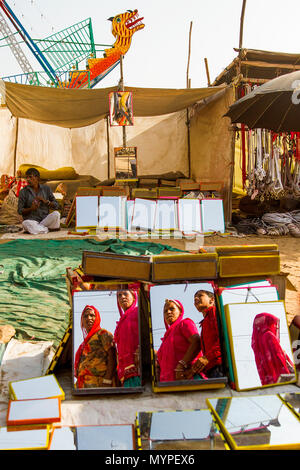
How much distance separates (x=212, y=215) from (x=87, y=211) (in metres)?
2.22

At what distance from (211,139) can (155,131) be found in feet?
9.19

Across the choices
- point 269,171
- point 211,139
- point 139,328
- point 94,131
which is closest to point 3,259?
point 139,328

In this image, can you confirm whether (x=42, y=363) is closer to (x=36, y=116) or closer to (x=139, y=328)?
(x=139, y=328)

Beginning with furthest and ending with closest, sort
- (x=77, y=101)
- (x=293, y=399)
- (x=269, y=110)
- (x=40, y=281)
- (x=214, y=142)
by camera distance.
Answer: (x=214, y=142)
(x=77, y=101)
(x=269, y=110)
(x=40, y=281)
(x=293, y=399)

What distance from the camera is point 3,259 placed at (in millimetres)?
4758

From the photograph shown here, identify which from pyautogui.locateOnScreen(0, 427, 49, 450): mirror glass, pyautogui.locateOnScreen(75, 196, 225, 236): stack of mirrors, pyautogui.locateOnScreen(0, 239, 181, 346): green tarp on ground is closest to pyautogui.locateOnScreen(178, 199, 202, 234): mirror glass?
pyautogui.locateOnScreen(75, 196, 225, 236): stack of mirrors

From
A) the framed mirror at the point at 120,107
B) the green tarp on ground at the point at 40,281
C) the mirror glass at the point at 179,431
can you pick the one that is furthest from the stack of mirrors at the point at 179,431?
the framed mirror at the point at 120,107

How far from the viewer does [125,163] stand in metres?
8.60

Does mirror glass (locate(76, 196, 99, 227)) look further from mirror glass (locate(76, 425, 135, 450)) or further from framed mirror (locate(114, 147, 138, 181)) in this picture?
mirror glass (locate(76, 425, 135, 450))

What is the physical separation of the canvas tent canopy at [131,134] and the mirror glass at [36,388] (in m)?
6.08

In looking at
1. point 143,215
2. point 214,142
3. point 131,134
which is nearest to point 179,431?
point 143,215

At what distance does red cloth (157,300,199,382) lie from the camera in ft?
6.27

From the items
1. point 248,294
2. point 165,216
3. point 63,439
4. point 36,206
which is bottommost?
point 63,439

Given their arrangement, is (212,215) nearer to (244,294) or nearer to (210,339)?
(244,294)
